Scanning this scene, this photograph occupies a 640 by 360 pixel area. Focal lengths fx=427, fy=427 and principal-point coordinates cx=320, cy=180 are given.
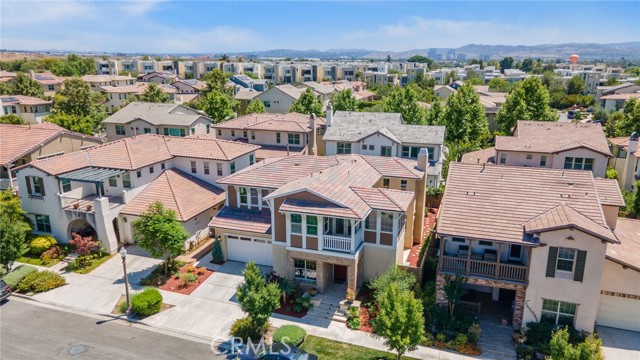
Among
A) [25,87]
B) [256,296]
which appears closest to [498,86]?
[25,87]

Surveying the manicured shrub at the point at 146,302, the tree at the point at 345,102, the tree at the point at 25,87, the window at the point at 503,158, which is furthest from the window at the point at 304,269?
the tree at the point at 25,87

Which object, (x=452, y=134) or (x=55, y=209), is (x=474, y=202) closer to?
(x=55, y=209)

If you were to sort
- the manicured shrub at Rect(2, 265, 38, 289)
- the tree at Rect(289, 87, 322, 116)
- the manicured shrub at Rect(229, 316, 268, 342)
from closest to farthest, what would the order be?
the manicured shrub at Rect(229, 316, 268, 342), the manicured shrub at Rect(2, 265, 38, 289), the tree at Rect(289, 87, 322, 116)

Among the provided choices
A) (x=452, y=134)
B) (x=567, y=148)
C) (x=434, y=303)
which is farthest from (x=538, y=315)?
(x=452, y=134)

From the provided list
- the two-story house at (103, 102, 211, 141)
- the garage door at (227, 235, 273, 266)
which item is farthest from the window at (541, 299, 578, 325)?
the two-story house at (103, 102, 211, 141)

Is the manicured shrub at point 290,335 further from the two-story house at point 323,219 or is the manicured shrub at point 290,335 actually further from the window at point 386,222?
the window at point 386,222

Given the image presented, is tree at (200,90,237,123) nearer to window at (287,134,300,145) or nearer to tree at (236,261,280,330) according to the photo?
window at (287,134,300,145)
